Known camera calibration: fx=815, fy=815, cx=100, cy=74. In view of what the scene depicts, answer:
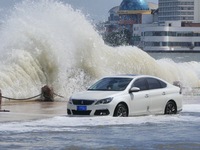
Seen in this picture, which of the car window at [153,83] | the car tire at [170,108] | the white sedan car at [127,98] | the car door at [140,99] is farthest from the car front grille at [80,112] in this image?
the car tire at [170,108]

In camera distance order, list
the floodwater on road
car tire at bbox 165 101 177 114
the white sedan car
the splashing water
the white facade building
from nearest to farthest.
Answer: the floodwater on road, the white sedan car, car tire at bbox 165 101 177 114, the splashing water, the white facade building

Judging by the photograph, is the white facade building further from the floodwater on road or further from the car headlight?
the car headlight

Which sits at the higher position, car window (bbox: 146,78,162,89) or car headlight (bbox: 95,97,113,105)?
car window (bbox: 146,78,162,89)

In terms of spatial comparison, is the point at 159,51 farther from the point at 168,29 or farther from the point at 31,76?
the point at 31,76

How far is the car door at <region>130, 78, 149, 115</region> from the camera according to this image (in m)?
22.8

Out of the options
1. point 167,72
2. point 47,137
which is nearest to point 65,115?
point 47,137

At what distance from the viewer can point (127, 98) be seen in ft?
73.8

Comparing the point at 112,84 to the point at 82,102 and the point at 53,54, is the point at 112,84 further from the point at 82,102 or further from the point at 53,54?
the point at 53,54

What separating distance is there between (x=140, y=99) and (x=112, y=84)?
996 millimetres

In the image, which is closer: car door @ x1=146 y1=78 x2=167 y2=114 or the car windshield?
the car windshield

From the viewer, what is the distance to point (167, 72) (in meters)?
48.5

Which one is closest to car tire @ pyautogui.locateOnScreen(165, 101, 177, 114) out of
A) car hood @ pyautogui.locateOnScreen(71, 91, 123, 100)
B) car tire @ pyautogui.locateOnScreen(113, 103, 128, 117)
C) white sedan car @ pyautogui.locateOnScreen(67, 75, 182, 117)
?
white sedan car @ pyautogui.locateOnScreen(67, 75, 182, 117)

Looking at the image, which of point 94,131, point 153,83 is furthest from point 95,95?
point 94,131

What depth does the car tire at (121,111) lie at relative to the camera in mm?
22294
